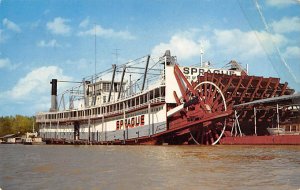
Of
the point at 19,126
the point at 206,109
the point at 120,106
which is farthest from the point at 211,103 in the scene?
the point at 19,126

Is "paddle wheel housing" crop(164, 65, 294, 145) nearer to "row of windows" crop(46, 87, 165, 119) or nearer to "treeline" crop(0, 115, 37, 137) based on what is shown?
"row of windows" crop(46, 87, 165, 119)

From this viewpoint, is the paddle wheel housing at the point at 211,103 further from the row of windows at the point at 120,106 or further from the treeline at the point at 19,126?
the treeline at the point at 19,126

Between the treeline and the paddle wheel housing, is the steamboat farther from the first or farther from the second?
the treeline

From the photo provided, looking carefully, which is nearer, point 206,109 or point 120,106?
point 206,109

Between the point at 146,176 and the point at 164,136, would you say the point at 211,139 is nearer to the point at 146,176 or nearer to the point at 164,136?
the point at 164,136

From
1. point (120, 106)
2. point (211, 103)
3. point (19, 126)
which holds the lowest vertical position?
point (19, 126)

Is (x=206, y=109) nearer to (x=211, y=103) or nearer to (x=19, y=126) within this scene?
(x=211, y=103)

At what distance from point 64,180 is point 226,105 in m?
20.7

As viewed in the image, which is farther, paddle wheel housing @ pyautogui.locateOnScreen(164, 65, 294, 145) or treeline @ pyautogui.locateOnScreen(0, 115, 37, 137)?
treeline @ pyautogui.locateOnScreen(0, 115, 37, 137)

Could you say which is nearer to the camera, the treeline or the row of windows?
the row of windows

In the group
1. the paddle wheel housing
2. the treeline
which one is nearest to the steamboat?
the paddle wheel housing

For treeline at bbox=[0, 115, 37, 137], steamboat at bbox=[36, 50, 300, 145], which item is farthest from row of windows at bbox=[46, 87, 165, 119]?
treeline at bbox=[0, 115, 37, 137]

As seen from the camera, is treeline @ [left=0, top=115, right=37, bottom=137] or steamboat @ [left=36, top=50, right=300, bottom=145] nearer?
steamboat @ [left=36, top=50, right=300, bottom=145]

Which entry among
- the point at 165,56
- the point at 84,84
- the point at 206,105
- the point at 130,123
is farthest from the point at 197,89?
the point at 84,84
